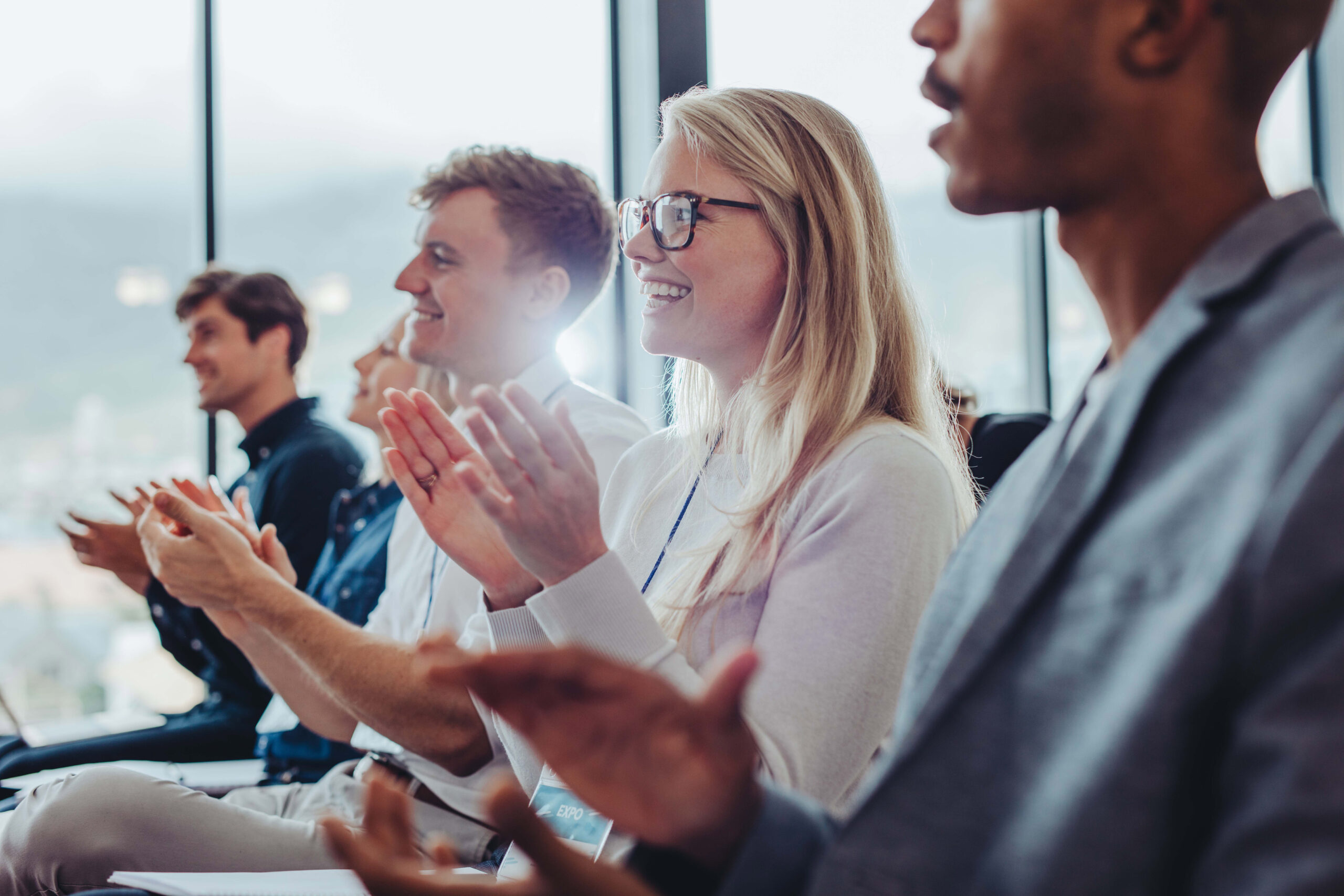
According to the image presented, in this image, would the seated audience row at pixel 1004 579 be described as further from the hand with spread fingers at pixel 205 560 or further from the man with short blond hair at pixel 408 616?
the hand with spread fingers at pixel 205 560

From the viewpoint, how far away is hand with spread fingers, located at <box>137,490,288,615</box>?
1.65 metres

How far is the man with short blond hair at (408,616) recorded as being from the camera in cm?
146

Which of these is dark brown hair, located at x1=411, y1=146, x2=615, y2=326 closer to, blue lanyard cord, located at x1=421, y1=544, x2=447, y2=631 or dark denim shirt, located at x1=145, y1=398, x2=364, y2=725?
blue lanyard cord, located at x1=421, y1=544, x2=447, y2=631

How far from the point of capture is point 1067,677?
0.55 m

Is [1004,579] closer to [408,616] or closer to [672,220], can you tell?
[672,220]

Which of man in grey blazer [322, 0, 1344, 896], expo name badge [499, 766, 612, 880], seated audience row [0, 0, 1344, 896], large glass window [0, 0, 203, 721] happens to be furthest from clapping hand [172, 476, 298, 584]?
large glass window [0, 0, 203, 721]

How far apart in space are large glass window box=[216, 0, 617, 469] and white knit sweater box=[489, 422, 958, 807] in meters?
2.46

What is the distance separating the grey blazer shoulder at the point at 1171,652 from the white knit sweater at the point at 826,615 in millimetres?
317

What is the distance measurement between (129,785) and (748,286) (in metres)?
1.22

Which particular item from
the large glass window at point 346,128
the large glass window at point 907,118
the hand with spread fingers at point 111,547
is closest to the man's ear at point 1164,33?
the large glass window at point 907,118

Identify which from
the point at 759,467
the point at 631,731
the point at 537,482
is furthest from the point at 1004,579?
the point at 759,467

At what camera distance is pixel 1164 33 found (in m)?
0.60

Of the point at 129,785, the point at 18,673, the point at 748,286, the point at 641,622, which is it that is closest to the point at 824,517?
the point at 641,622

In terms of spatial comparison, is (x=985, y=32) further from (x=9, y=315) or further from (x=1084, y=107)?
(x=9, y=315)
